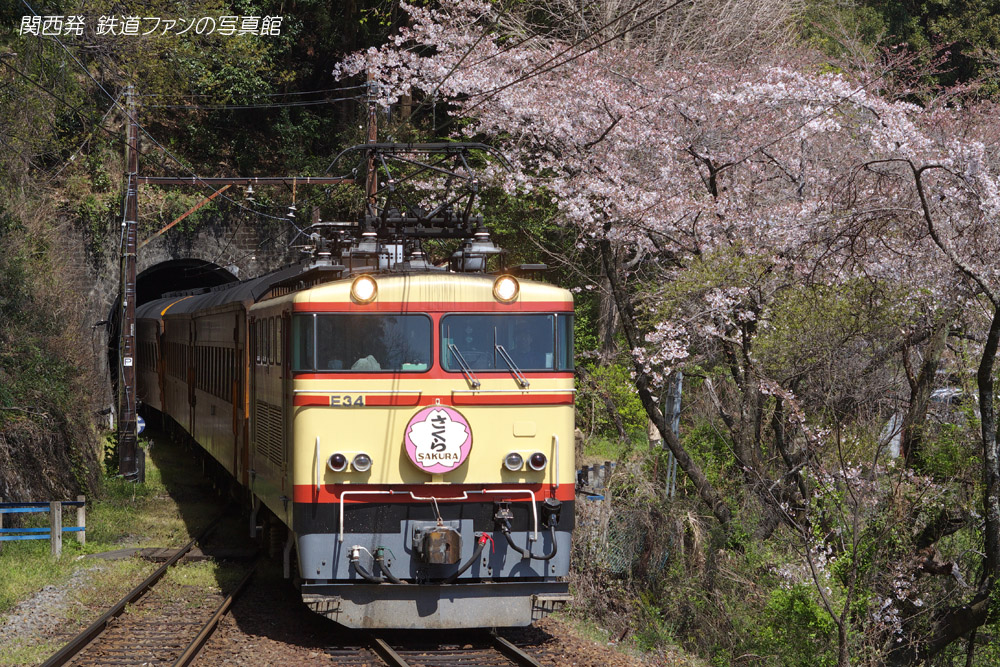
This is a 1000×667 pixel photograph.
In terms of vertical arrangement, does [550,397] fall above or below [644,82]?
below

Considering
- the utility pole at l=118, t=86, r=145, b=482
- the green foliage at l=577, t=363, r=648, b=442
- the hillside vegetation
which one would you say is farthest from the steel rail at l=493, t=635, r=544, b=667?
the utility pole at l=118, t=86, r=145, b=482

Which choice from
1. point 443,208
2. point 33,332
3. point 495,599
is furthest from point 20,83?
point 495,599

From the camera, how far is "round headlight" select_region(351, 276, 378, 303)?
315 inches

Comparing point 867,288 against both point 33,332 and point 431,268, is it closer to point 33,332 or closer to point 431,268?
point 431,268

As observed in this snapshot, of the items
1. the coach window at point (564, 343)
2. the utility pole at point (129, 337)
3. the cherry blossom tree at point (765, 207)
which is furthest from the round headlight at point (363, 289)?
the utility pole at point (129, 337)

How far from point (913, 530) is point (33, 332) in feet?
43.0

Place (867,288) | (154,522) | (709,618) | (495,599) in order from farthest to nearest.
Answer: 1. (154,522)
2. (709,618)
3. (867,288)
4. (495,599)

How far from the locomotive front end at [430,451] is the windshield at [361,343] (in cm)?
1

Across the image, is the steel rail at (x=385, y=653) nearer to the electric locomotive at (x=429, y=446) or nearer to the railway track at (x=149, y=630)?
the electric locomotive at (x=429, y=446)

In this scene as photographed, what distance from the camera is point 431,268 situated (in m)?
8.86

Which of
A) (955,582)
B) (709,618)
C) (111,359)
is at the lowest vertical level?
(709,618)

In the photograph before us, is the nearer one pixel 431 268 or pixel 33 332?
pixel 431 268

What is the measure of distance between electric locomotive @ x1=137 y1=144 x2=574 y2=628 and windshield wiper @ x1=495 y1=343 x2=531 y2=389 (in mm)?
11

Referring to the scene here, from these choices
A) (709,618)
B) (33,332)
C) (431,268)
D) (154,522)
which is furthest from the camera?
(33,332)
